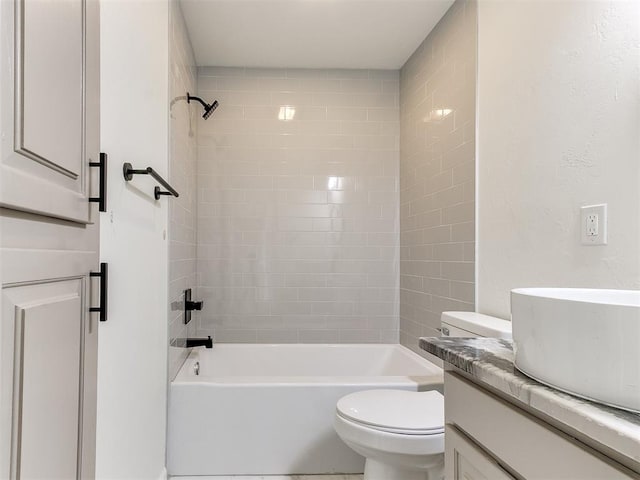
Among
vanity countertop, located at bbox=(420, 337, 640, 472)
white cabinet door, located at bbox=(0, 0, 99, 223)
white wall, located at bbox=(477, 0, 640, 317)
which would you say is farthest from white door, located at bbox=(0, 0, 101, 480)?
white wall, located at bbox=(477, 0, 640, 317)

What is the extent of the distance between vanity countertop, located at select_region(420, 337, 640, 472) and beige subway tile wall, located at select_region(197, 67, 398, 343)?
87.3 inches

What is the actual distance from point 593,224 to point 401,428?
3.10ft

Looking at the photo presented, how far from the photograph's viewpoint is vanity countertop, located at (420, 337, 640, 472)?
474mm

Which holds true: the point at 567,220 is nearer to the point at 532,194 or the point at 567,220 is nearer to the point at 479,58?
the point at 532,194

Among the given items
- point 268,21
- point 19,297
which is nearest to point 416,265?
point 268,21

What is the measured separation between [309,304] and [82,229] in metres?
2.23

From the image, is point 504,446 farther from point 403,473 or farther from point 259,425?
point 259,425

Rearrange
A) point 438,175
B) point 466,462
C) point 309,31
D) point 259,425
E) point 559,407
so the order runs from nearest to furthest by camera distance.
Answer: point 559,407
point 466,462
point 259,425
point 438,175
point 309,31

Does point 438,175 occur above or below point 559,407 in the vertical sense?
above

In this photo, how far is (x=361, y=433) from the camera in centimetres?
154

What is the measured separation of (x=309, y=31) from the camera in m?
2.54

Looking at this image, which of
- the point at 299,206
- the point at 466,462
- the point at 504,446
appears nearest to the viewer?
the point at 504,446

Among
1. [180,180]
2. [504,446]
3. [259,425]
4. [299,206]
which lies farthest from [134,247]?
[299,206]

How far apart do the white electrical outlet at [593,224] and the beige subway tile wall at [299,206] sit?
71.4 inches
